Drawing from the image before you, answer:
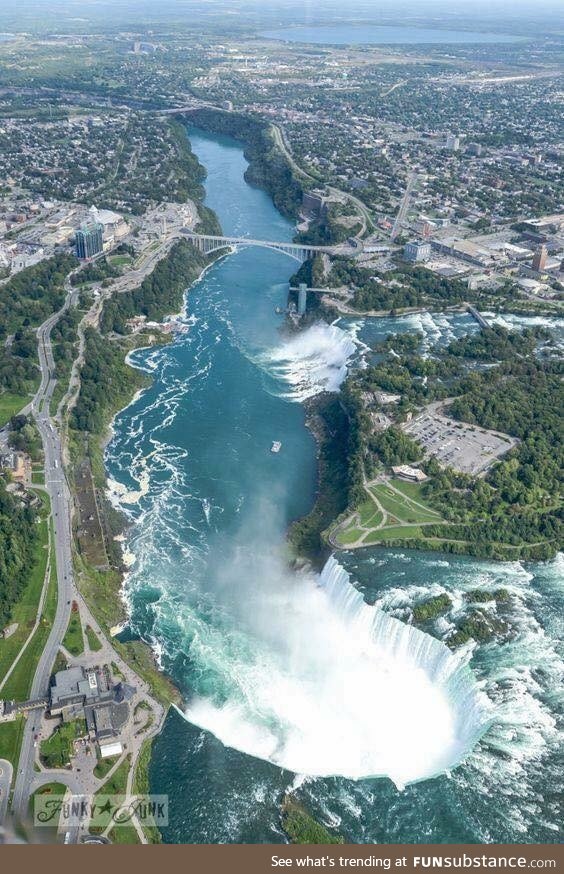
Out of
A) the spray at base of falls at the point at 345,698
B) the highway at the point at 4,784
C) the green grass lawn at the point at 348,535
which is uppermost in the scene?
the green grass lawn at the point at 348,535

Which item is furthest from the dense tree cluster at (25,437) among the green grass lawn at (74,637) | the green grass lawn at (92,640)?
the green grass lawn at (92,640)

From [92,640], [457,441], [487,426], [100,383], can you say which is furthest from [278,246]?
[92,640]

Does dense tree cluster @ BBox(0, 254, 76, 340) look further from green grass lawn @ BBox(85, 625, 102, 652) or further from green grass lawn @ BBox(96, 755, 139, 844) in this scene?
green grass lawn @ BBox(96, 755, 139, 844)

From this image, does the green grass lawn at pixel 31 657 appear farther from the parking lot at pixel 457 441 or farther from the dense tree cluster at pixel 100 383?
the parking lot at pixel 457 441

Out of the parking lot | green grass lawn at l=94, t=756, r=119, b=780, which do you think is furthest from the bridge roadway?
green grass lawn at l=94, t=756, r=119, b=780

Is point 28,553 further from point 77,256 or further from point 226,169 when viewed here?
point 226,169
